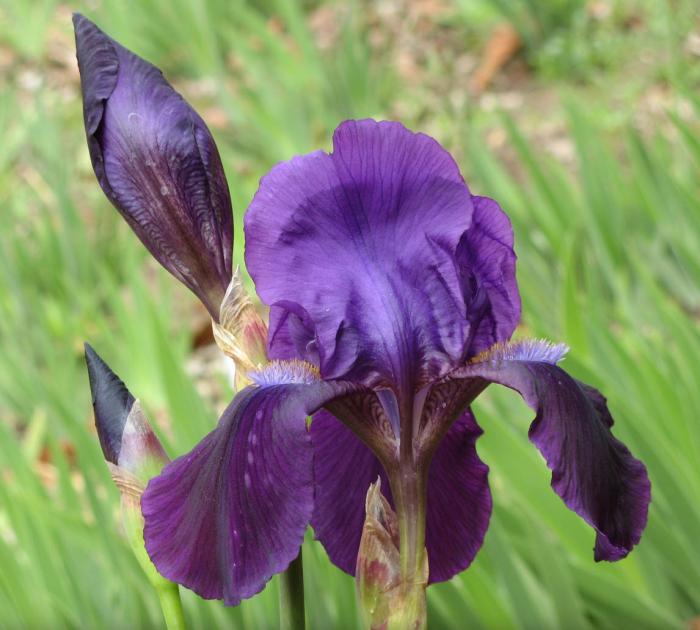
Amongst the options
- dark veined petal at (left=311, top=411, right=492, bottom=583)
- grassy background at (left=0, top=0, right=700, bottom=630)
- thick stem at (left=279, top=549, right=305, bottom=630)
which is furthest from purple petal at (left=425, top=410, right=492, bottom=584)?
grassy background at (left=0, top=0, right=700, bottom=630)

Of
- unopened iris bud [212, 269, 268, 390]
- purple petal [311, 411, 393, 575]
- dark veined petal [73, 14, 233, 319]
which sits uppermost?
dark veined petal [73, 14, 233, 319]

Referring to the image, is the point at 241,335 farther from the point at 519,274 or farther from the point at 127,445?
the point at 519,274

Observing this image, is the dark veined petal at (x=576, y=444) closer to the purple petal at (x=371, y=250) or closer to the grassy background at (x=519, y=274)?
the purple petal at (x=371, y=250)

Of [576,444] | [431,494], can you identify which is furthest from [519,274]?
[576,444]

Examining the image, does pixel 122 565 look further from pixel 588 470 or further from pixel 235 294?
pixel 588 470

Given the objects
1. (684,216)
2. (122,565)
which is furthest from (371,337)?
(684,216)

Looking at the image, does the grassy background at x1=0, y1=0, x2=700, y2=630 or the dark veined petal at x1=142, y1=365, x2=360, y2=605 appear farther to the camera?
the grassy background at x1=0, y1=0, x2=700, y2=630

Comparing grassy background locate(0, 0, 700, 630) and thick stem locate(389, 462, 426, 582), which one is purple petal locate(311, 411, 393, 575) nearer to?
thick stem locate(389, 462, 426, 582)

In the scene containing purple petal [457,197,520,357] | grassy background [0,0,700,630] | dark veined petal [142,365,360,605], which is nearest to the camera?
dark veined petal [142,365,360,605]
